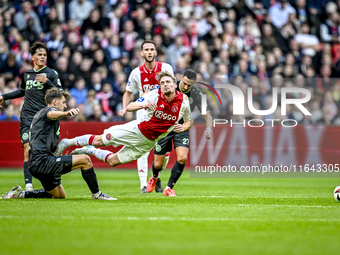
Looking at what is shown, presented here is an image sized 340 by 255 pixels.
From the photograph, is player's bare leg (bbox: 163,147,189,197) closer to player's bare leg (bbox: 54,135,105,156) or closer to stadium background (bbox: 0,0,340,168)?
player's bare leg (bbox: 54,135,105,156)

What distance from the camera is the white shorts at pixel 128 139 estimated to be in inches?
328

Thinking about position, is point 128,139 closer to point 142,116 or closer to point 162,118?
point 142,116

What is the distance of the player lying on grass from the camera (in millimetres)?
7945

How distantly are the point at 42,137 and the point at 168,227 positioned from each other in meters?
3.24

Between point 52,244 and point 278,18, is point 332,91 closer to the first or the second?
point 278,18

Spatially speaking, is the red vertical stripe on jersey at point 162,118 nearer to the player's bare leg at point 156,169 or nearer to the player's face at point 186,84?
the player's face at point 186,84

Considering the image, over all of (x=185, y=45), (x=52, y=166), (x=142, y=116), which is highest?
(x=185, y=45)

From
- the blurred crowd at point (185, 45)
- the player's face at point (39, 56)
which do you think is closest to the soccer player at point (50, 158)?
the player's face at point (39, 56)

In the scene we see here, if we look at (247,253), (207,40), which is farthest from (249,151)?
(247,253)

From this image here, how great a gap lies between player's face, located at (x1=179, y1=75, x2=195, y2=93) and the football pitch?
2.22 m

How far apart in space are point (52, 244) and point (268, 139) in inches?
452

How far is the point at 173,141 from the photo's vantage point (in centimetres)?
955

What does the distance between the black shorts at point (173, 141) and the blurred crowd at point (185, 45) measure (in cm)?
548

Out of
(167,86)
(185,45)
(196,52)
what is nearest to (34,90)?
(167,86)
